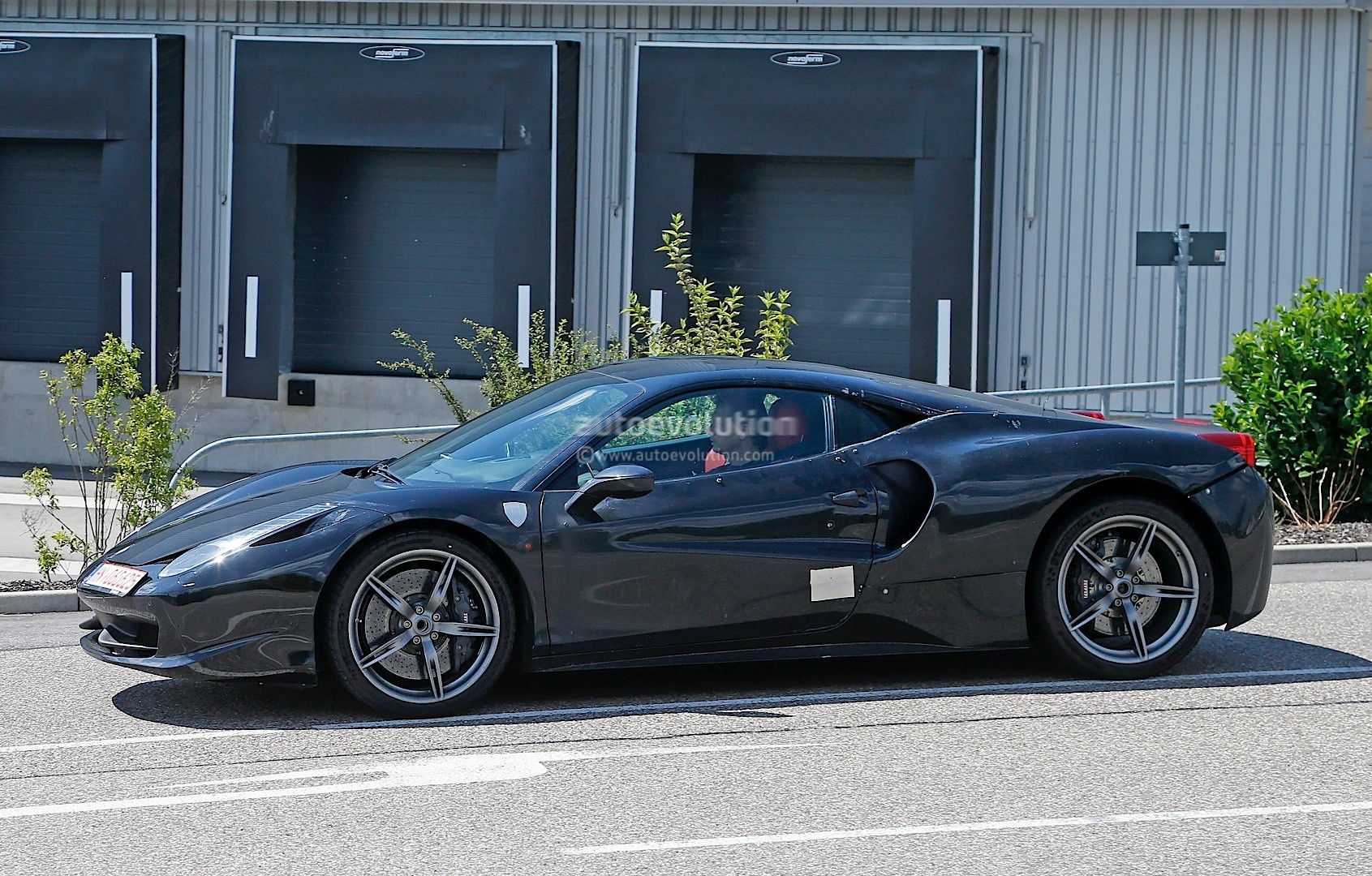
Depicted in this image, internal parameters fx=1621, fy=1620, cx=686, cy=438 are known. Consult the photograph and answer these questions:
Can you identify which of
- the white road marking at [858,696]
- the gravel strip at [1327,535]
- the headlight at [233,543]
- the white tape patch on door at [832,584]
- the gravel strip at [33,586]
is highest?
the headlight at [233,543]

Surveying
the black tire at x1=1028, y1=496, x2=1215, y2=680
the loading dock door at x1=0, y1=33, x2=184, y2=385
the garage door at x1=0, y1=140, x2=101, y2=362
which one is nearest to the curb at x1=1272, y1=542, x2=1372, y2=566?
the black tire at x1=1028, y1=496, x2=1215, y2=680

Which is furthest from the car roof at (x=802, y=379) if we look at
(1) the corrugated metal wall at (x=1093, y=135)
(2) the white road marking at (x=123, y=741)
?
(1) the corrugated metal wall at (x=1093, y=135)

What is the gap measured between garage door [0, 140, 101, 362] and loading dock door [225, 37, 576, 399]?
64.7 inches

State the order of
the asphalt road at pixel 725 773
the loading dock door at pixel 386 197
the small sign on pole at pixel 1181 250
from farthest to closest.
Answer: the loading dock door at pixel 386 197 < the small sign on pole at pixel 1181 250 < the asphalt road at pixel 725 773

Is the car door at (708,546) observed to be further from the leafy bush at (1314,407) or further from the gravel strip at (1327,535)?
the leafy bush at (1314,407)

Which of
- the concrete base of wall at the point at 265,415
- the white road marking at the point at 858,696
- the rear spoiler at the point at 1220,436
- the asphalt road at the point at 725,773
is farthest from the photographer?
the concrete base of wall at the point at 265,415

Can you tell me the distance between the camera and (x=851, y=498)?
20.6ft

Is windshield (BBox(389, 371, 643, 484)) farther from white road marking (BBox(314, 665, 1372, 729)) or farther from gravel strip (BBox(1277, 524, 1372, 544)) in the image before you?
gravel strip (BBox(1277, 524, 1372, 544))

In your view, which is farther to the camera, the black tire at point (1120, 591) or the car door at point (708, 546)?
the black tire at point (1120, 591)

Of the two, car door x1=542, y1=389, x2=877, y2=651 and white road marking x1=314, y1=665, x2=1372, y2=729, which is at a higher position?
car door x1=542, y1=389, x2=877, y2=651

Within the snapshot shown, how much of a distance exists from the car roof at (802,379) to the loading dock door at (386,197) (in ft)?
27.5

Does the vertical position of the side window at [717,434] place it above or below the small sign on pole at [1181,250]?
below

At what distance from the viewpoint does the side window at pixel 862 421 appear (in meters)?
6.39

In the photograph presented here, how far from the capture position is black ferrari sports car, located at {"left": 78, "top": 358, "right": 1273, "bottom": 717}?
19.2 feet
